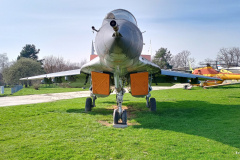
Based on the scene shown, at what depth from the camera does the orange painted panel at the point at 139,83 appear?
285 inches

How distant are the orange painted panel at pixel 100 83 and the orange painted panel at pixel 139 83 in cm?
101

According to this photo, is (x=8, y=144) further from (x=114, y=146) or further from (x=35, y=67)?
(x=35, y=67)

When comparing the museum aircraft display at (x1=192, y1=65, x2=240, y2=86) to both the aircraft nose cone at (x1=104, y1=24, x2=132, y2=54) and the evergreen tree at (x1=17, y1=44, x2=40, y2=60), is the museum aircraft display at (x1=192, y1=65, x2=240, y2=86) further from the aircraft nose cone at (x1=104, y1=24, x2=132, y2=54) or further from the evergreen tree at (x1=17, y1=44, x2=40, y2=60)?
Answer: the evergreen tree at (x1=17, y1=44, x2=40, y2=60)

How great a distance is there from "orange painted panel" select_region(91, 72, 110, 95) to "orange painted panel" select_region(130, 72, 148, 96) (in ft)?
3.33

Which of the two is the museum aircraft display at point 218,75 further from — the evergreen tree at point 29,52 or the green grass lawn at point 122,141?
the evergreen tree at point 29,52

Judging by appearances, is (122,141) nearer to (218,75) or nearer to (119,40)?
(119,40)

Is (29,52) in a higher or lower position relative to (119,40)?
higher

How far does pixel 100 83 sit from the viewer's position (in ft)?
23.6

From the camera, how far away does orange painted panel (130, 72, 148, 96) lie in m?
7.25

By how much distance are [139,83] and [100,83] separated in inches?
61.2

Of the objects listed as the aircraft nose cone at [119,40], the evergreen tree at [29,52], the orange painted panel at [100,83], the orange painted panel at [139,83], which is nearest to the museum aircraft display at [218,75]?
the orange painted panel at [139,83]

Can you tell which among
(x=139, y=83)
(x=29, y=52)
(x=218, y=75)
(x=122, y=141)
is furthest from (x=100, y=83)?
(x=29, y=52)

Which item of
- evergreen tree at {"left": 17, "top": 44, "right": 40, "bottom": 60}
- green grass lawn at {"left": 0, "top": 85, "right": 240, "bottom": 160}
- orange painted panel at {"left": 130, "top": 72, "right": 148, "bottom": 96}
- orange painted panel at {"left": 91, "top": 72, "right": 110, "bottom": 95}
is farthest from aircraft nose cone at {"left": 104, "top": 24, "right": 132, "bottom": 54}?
evergreen tree at {"left": 17, "top": 44, "right": 40, "bottom": 60}

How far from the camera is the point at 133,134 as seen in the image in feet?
18.6
